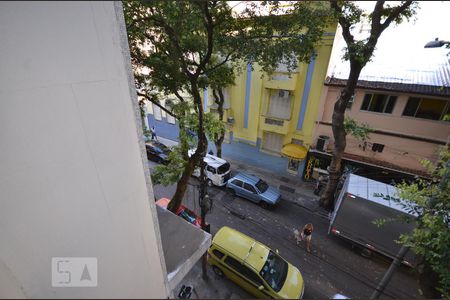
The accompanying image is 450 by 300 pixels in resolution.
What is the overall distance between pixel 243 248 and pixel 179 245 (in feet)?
14.2

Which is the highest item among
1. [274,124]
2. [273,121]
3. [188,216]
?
[273,121]

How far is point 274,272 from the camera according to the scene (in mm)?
7008

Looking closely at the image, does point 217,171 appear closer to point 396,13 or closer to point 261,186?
point 261,186

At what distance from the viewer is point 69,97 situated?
5.23 feet

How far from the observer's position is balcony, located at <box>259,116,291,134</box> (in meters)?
13.0

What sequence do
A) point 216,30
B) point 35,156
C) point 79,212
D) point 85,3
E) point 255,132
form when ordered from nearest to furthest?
point 85,3
point 35,156
point 79,212
point 216,30
point 255,132

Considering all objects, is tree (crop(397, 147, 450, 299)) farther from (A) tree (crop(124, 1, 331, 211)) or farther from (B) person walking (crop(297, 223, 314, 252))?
(A) tree (crop(124, 1, 331, 211))

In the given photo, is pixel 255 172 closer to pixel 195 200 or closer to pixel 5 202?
pixel 195 200

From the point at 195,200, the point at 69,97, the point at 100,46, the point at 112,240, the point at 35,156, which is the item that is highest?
the point at 100,46

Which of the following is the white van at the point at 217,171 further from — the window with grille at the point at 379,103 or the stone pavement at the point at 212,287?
the window with grille at the point at 379,103

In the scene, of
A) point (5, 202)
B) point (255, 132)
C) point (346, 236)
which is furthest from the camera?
point (255, 132)

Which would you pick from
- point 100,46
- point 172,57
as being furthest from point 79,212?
point 172,57

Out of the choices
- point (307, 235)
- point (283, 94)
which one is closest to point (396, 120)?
point (283, 94)

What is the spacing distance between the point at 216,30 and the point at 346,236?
9520mm
